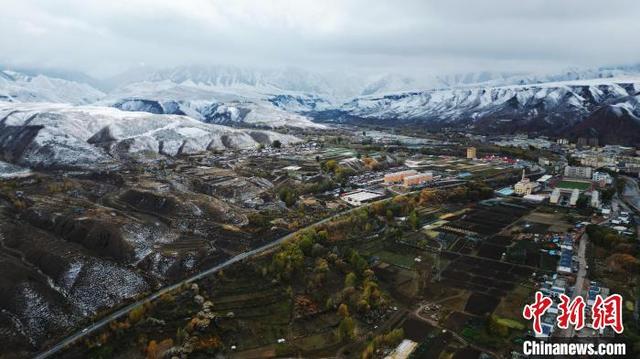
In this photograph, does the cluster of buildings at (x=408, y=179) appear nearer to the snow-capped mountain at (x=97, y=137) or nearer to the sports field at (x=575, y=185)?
the sports field at (x=575, y=185)

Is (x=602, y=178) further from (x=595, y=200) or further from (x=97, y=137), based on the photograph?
(x=97, y=137)

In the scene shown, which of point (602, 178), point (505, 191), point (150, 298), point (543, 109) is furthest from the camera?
point (543, 109)

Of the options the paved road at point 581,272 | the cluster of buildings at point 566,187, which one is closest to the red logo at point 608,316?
the paved road at point 581,272

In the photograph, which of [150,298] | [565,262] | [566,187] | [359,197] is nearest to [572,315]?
[565,262]

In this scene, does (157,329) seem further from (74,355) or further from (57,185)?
(57,185)

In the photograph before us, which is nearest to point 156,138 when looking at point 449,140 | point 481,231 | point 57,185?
point 57,185

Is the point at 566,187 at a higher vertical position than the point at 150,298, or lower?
higher

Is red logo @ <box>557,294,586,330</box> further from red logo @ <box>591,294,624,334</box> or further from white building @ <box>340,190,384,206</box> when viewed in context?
white building @ <box>340,190,384,206</box>

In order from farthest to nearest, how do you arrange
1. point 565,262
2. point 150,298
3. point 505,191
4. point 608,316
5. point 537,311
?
point 505,191 → point 565,262 → point 150,298 → point 537,311 → point 608,316
